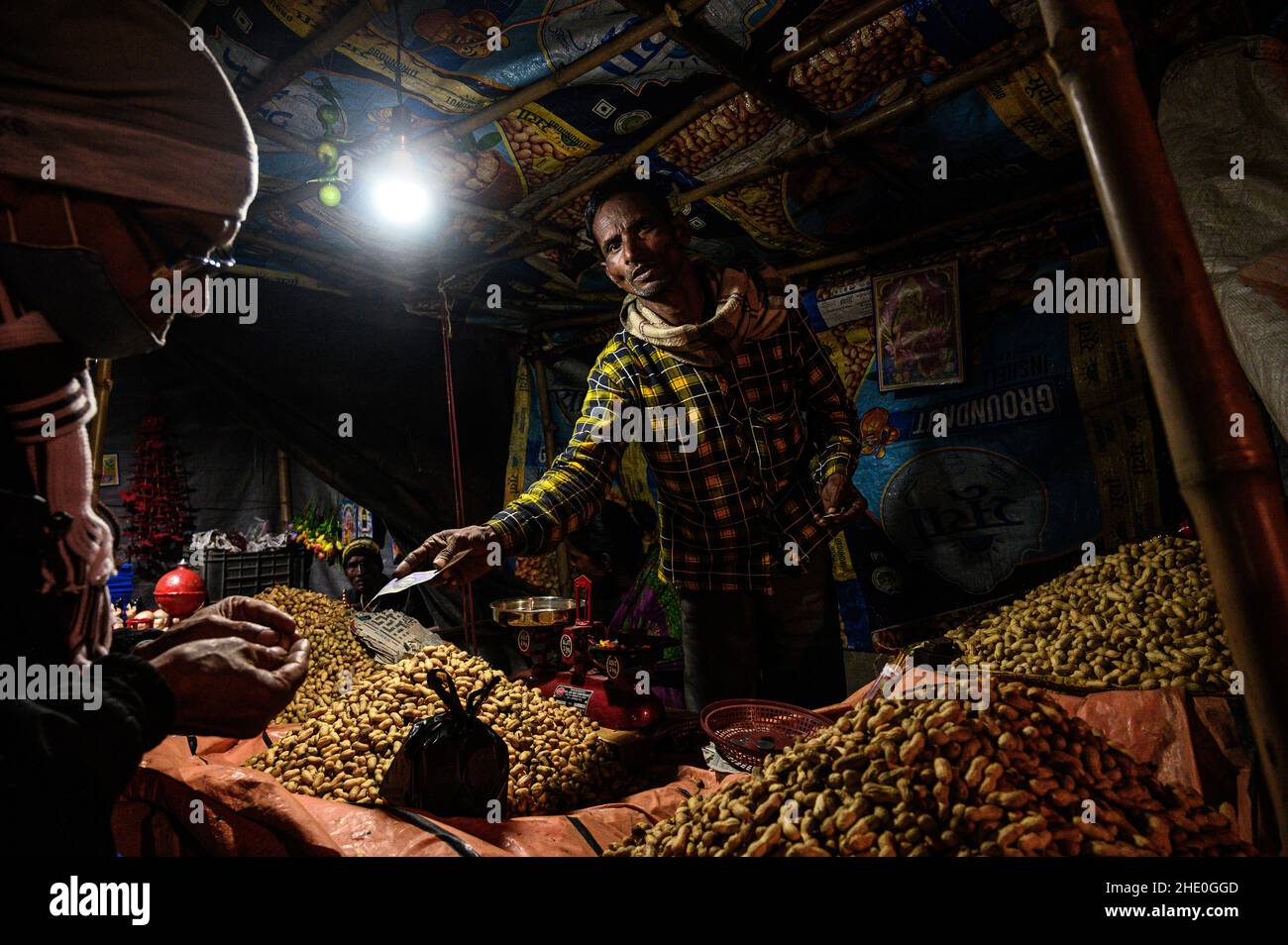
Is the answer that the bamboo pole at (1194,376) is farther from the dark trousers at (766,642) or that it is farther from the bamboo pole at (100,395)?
the bamboo pole at (100,395)

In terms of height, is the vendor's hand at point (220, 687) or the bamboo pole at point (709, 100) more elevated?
the bamboo pole at point (709, 100)

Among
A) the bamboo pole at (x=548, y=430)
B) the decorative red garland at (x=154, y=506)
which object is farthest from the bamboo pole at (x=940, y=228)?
the decorative red garland at (x=154, y=506)

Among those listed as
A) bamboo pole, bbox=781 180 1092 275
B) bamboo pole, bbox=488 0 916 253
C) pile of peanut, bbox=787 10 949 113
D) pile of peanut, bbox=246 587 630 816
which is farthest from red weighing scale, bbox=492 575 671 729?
bamboo pole, bbox=781 180 1092 275

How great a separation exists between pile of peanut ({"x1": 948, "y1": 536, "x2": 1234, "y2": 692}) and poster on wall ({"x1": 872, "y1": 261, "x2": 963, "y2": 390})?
168cm

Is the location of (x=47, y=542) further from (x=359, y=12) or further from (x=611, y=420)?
(x=359, y=12)

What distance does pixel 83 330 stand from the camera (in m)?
0.90

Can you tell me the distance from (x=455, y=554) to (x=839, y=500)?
1.52 metres

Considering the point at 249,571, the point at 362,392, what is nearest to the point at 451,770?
the point at 362,392

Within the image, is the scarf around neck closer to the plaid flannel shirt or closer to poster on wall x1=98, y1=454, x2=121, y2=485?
the plaid flannel shirt

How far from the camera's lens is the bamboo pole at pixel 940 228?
3.18 m

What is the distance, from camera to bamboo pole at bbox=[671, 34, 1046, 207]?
240cm

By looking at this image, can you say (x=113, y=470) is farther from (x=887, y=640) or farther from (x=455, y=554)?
(x=887, y=640)

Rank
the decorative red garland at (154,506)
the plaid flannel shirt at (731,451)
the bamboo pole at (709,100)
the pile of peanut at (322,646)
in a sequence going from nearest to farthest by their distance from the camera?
the bamboo pole at (709,100) < the plaid flannel shirt at (731,451) < the pile of peanut at (322,646) < the decorative red garland at (154,506)
